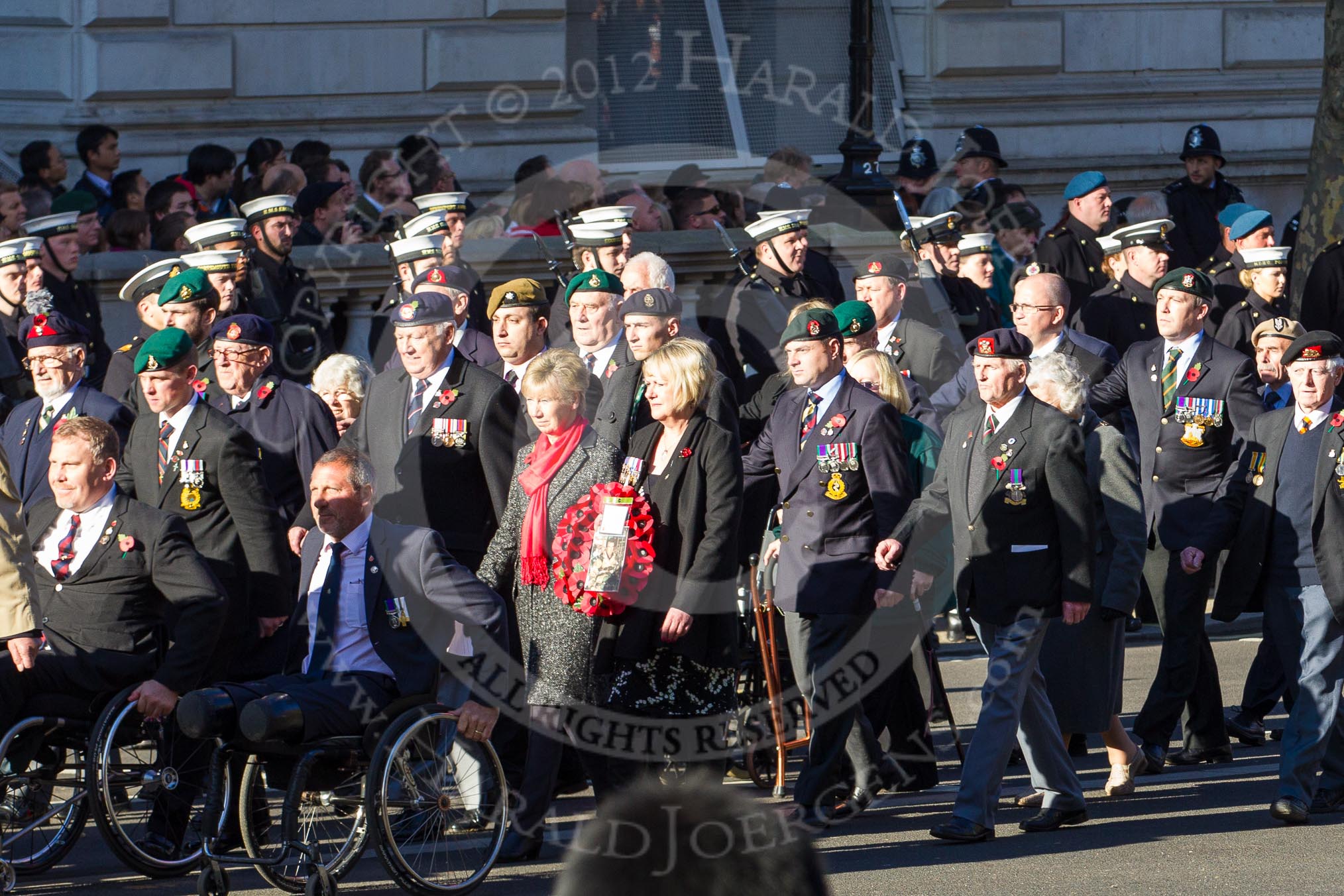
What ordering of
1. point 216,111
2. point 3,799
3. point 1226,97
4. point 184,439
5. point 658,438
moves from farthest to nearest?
1. point 1226,97
2. point 216,111
3. point 184,439
4. point 658,438
5. point 3,799

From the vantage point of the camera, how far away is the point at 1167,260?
12.5 meters

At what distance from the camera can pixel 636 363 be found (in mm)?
9047

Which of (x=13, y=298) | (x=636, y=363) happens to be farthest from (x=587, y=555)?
(x=13, y=298)

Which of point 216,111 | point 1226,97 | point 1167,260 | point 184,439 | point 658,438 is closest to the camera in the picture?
point 658,438

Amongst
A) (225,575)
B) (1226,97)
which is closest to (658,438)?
(225,575)

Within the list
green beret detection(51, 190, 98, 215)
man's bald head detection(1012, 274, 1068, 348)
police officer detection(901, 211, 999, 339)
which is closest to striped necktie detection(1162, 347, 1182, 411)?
man's bald head detection(1012, 274, 1068, 348)

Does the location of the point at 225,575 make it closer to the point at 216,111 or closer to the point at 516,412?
the point at 516,412

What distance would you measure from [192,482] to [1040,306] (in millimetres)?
4024

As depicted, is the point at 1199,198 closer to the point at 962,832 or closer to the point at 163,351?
the point at 962,832

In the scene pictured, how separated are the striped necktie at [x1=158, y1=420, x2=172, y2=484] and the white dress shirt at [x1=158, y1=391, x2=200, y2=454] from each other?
0.4 inches

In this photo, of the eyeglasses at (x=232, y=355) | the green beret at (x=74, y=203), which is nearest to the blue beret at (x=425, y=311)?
the eyeglasses at (x=232, y=355)

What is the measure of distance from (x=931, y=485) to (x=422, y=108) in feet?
31.6

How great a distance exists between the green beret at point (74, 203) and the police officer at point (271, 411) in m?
3.73

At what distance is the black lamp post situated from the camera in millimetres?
14758
